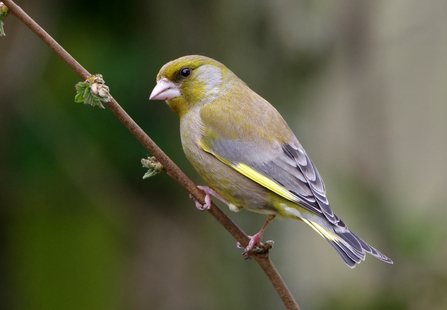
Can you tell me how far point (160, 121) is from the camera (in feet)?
15.0

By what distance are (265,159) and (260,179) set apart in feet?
0.53

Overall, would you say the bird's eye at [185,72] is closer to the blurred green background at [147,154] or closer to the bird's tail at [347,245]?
the bird's tail at [347,245]

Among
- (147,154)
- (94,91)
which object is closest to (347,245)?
(94,91)

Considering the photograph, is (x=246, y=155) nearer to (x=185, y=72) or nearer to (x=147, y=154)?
(x=185, y=72)

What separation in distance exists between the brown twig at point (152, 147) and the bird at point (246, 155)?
0.48 m

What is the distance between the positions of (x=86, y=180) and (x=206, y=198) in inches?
97.7

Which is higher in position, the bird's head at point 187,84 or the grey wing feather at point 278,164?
the bird's head at point 187,84

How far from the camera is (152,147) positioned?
1.92m

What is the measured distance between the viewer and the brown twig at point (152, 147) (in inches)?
69.4

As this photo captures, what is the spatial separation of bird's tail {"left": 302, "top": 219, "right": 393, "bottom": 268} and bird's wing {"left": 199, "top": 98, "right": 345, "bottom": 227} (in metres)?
0.07

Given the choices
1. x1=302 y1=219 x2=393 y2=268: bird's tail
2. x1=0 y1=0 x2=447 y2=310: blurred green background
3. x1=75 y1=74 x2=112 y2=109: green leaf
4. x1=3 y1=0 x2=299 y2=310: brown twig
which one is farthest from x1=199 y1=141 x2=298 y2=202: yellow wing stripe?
x1=0 y1=0 x2=447 y2=310: blurred green background

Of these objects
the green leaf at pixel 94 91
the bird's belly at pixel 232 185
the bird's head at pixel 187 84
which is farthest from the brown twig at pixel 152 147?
the bird's head at pixel 187 84

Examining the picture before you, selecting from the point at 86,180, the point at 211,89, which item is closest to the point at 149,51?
the point at 86,180

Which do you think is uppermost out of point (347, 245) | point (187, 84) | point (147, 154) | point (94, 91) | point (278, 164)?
point (94, 91)
